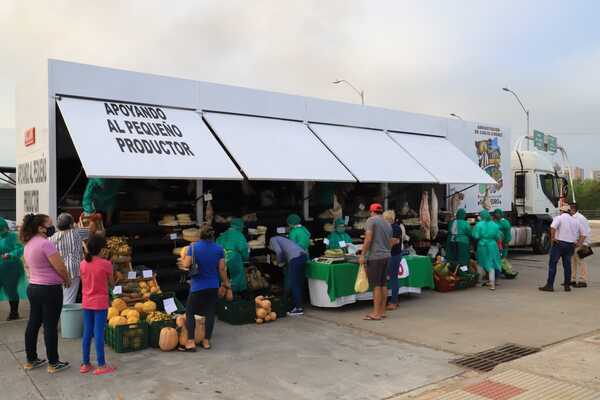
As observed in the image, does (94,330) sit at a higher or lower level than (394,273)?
lower

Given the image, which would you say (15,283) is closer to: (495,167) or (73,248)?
(73,248)

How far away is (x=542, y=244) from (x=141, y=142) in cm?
1375

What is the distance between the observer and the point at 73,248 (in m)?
6.74

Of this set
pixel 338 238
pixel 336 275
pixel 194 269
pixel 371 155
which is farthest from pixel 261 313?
pixel 371 155

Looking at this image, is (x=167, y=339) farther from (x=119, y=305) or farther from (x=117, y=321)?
(x=119, y=305)

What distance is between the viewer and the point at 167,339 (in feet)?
19.7

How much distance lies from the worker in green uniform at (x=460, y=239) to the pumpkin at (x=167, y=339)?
702 cm

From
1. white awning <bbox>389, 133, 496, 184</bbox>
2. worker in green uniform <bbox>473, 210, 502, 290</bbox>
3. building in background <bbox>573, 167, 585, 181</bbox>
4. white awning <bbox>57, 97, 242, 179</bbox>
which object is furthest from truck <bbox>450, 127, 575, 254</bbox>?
building in background <bbox>573, 167, 585, 181</bbox>

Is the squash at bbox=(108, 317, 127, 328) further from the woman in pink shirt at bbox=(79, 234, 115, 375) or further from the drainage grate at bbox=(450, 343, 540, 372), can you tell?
the drainage grate at bbox=(450, 343, 540, 372)

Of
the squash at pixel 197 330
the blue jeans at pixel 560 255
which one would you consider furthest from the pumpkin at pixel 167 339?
the blue jeans at pixel 560 255

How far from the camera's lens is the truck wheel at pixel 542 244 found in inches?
656

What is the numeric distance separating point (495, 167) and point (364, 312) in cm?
824

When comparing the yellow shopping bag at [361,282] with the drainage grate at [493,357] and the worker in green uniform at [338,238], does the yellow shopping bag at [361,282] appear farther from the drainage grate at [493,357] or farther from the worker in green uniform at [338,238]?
the drainage grate at [493,357]

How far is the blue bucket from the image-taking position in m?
6.65
